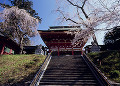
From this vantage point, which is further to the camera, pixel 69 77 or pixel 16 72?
pixel 16 72

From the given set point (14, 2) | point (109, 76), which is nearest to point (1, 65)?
point (109, 76)

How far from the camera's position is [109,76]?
7242mm

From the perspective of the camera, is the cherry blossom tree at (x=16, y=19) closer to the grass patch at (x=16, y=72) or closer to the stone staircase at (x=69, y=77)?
A: the grass patch at (x=16, y=72)

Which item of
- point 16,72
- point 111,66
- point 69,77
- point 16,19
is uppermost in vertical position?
point 16,19

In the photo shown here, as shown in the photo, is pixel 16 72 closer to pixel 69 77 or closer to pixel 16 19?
pixel 69 77

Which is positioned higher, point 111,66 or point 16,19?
point 16,19

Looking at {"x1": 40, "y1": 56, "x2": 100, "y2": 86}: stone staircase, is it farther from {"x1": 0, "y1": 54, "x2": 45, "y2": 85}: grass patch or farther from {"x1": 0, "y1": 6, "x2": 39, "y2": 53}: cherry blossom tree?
{"x1": 0, "y1": 6, "x2": 39, "y2": 53}: cherry blossom tree

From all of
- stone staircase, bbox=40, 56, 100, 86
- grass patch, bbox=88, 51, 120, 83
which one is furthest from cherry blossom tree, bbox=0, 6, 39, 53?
grass patch, bbox=88, 51, 120, 83

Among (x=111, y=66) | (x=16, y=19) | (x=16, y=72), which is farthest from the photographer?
(x=16, y=19)

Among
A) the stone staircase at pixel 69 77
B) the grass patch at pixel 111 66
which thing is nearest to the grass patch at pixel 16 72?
the stone staircase at pixel 69 77

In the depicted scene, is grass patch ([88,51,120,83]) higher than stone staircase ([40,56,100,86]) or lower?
higher

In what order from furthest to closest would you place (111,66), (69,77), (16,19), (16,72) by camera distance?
1. (16,19)
2. (111,66)
3. (16,72)
4. (69,77)

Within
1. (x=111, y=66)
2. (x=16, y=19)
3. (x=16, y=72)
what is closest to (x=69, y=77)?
(x=111, y=66)

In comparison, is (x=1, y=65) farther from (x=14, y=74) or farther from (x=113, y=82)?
(x=113, y=82)
